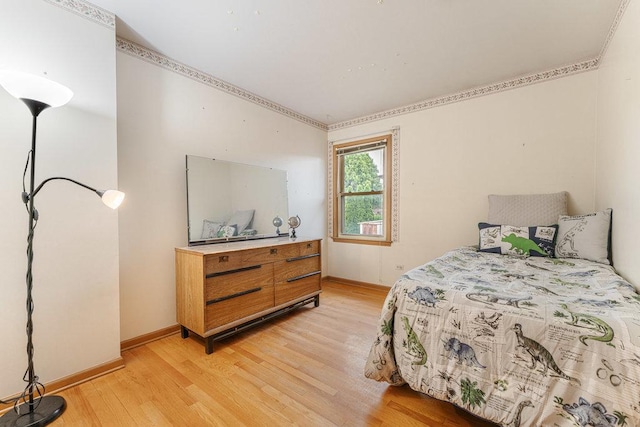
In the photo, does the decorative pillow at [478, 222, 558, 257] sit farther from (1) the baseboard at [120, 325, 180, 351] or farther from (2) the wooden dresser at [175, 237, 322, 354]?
(1) the baseboard at [120, 325, 180, 351]

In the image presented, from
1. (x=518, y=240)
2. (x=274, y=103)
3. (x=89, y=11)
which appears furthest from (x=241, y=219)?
(x=518, y=240)

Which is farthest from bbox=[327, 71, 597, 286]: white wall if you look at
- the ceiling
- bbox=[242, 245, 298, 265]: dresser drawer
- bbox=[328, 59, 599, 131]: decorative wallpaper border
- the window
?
bbox=[242, 245, 298, 265]: dresser drawer

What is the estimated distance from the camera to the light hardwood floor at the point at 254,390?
4.50ft

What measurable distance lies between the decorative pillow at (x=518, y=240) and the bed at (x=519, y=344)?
51cm

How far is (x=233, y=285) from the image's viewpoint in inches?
86.8

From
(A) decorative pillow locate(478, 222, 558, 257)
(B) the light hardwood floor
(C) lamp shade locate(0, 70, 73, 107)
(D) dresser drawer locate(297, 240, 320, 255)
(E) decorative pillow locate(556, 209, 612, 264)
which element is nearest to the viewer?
(C) lamp shade locate(0, 70, 73, 107)

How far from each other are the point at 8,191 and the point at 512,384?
277 cm

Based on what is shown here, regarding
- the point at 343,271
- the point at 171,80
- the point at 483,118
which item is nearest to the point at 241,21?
the point at 171,80

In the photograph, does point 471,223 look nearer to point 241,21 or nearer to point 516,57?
point 516,57

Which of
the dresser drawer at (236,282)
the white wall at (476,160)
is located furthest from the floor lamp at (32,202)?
the white wall at (476,160)

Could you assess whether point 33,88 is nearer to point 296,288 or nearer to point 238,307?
point 238,307

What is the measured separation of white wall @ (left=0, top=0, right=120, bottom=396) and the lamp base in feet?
0.58

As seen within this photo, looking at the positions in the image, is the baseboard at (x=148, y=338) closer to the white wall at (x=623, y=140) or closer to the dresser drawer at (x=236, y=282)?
the dresser drawer at (x=236, y=282)

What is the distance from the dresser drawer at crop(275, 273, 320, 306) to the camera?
103 inches
